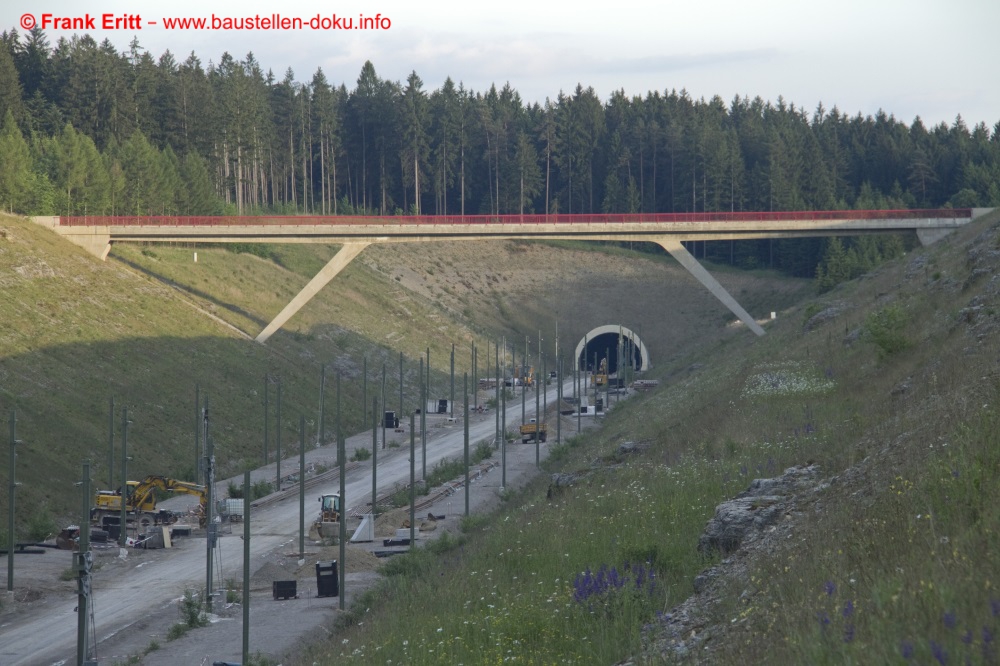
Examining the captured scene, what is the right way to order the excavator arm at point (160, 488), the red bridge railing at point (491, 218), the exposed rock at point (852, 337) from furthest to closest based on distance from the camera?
the red bridge railing at point (491, 218) → the exposed rock at point (852, 337) → the excavator arm at point (160, 488)

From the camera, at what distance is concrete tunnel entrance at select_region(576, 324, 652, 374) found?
397 ft

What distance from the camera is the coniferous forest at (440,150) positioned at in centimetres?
11994

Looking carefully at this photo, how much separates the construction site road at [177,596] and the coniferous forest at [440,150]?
63.1m

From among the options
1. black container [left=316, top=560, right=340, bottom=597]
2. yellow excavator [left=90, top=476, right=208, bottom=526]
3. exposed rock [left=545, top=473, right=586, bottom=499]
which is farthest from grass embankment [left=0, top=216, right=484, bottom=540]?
exposed rock [left=545, top=473, right=586, bottom=499]

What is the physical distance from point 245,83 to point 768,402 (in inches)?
4244

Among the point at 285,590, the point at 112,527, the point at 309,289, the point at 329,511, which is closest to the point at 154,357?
the point at 309,289

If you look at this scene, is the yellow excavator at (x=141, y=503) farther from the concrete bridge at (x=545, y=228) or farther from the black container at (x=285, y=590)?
the concrete bridge at (x=545, y=228)

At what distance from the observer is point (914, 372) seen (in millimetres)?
30812

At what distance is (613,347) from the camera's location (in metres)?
140

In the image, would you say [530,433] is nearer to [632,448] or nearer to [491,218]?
[491,218]

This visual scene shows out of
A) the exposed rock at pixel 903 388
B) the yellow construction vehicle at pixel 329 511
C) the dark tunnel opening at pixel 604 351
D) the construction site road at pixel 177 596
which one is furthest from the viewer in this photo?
the dark tunnel opening at pixel 604 351

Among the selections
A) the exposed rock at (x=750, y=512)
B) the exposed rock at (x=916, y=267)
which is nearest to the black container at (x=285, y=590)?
the exposed rock at (x=750, y=512)

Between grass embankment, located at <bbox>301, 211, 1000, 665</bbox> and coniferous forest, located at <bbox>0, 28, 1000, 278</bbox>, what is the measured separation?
80385 millimetres

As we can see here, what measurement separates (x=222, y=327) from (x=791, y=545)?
73471mm
